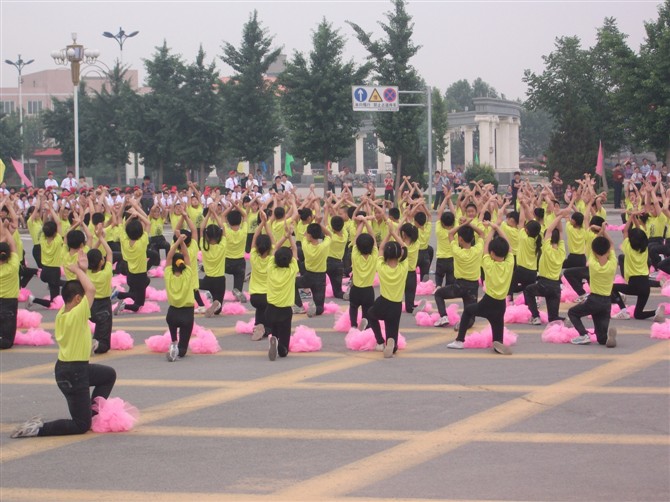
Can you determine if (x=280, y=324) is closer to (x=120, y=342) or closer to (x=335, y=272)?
(x=120, y=342)

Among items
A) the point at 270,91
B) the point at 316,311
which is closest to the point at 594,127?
the point at 270,91

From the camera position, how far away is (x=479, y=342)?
42.2ft

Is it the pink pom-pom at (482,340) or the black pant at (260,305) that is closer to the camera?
the pink pom-pom at (482,340)

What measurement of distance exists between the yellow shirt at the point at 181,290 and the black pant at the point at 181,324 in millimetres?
77

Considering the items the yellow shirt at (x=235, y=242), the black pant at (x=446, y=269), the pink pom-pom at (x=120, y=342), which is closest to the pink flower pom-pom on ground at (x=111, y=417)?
the pink pom-pom at (x=120, y=342)

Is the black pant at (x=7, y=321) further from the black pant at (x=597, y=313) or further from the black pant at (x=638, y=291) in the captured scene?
the black pant at (x=638, y=291)

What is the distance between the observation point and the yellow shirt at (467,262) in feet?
45.7

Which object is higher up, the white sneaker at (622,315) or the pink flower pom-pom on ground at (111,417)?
the white sneaker at (622,315)

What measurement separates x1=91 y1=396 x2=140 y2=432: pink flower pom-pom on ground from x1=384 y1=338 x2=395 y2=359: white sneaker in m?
4.10

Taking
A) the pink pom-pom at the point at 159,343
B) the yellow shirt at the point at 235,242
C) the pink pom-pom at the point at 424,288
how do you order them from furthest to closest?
the pink pom-pom at the point at 424,288 → the yellow shirt at the point at 235,242 → the pink pom-pom at the point at 159,343

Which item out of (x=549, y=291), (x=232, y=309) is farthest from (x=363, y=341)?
(x=232, y=309)

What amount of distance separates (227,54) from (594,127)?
59.8 feet

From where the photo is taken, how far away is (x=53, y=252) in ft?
54.4

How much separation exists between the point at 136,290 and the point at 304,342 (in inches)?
180
